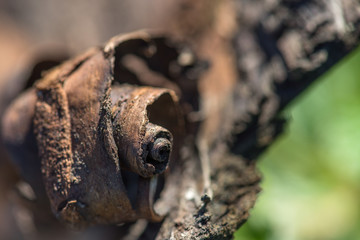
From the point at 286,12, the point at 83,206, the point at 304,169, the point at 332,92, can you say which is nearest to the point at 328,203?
the point at 304,169

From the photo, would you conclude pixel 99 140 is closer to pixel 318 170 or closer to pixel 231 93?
pixel 231 93

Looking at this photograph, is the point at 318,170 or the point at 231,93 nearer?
the point at 231,93

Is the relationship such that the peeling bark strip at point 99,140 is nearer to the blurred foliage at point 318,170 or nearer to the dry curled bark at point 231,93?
the dry curled bark at point 231,93

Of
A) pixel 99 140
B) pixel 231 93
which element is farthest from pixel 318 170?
pixel 99 140

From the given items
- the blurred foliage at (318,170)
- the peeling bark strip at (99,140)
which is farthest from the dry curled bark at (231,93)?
the blurred foliage at (318,170)

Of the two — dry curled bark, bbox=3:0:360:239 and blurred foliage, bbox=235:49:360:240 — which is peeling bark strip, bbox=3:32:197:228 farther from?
blurred foliage, bbox=235:49:360:240

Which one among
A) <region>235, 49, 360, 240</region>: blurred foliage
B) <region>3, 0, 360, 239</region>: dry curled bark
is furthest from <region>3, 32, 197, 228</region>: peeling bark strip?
<region>235, 49, 360, 240</region>: blurred foliage
